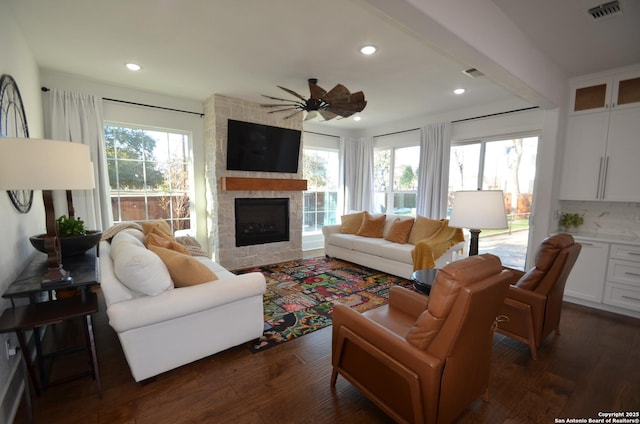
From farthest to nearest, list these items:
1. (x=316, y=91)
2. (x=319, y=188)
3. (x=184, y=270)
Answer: (x=319, y=188) < (x=316, y=91) < (x=184, y=270)

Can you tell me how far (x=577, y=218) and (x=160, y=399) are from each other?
4.71 meters

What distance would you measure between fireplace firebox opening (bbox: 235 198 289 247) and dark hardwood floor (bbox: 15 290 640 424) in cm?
239

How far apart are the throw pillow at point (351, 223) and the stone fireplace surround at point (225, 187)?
3.86ft

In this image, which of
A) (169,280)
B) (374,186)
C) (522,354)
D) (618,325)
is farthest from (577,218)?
A: (169,280)

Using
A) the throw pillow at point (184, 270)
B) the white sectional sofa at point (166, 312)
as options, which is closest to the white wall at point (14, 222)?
the white sectional sofa at point (166, 312)

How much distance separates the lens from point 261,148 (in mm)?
4520

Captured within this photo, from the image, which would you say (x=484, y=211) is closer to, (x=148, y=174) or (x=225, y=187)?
(x=225, y=187)

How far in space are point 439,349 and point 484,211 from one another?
1.26 metres

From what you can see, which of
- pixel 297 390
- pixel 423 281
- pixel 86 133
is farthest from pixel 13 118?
pixel 423 281

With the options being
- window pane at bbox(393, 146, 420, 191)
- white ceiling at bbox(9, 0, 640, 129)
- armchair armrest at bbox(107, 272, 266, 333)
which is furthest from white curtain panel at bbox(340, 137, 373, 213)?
armchair armrest at bbox(107, 272, 266, 333)

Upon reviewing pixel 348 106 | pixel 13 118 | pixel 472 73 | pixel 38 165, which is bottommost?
pixel 38 165

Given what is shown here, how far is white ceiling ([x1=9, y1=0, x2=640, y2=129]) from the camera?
2098 mm

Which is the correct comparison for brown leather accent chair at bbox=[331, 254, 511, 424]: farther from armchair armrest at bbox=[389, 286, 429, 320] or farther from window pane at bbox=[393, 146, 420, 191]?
window pane at bbox=[393, 146, 420, 191]

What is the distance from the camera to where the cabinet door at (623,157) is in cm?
292
